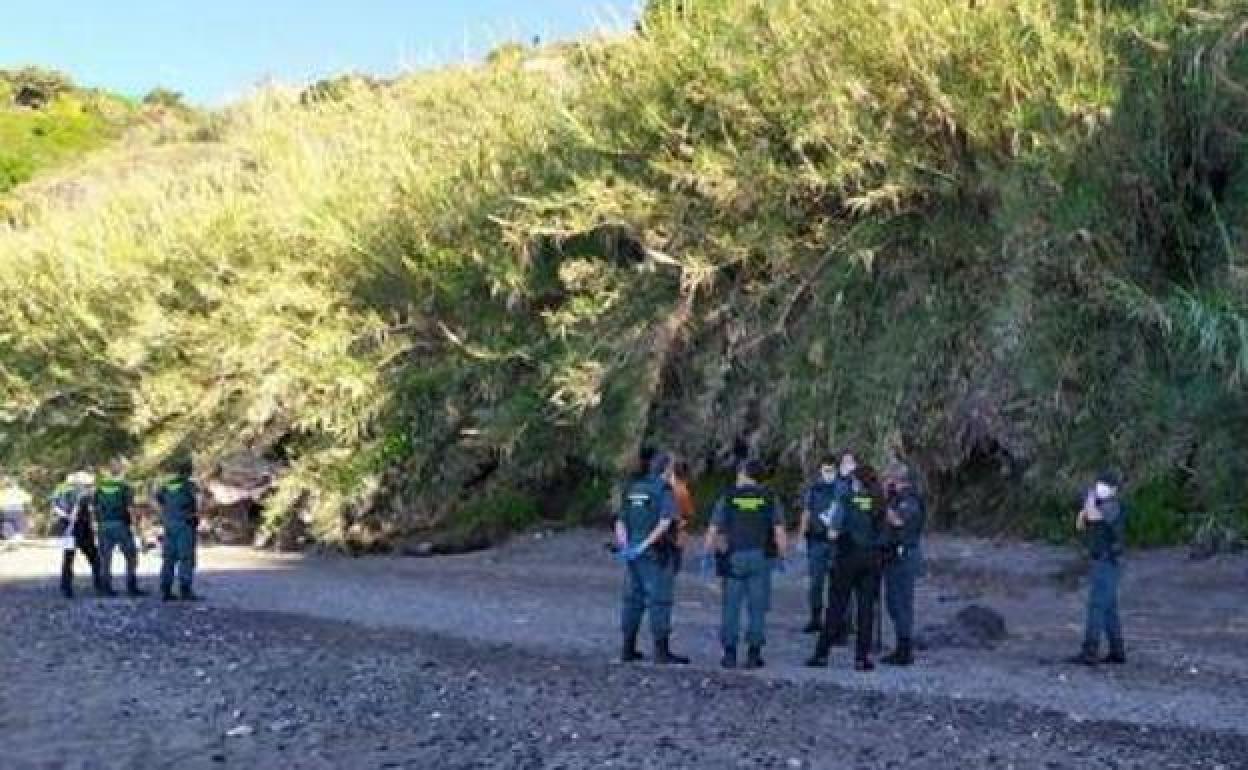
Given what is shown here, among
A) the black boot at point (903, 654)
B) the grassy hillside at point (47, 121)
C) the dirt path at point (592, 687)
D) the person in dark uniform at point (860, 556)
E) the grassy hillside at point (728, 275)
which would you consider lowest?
the dirt path at point (592, 687)

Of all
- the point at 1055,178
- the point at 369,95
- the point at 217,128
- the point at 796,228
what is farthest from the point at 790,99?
the point at 217,128

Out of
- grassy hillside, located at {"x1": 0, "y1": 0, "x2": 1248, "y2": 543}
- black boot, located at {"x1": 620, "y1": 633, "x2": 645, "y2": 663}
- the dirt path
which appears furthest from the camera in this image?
grassy hillside, located at {"x1": 0, "y1": 0, "x2": 1248, "y2": 543}

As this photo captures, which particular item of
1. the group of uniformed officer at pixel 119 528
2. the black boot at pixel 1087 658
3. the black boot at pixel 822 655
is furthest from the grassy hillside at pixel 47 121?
the black boot at pixel 1087 658

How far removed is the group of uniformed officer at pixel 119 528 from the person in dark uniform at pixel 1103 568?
10611 mm

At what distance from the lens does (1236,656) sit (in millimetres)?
12328

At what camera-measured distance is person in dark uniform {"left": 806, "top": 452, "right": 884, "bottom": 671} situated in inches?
468

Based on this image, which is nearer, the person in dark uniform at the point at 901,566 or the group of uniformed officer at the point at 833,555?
the group of uniformed officer at the point at 833,555

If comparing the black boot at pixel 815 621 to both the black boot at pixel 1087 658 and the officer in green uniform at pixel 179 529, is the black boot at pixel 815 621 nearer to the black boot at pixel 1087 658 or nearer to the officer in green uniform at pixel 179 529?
the black boot at pixel 1087 658

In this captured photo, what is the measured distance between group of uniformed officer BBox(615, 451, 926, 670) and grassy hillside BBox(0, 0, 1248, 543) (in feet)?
15.0

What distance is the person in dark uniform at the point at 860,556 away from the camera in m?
11.9

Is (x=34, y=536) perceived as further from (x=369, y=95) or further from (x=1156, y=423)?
(x=1156, y=423)

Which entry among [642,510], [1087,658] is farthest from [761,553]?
[1087,658]

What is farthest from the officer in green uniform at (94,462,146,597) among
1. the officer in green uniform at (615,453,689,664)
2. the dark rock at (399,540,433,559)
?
the officer in green uniform at (615,453,689,664)

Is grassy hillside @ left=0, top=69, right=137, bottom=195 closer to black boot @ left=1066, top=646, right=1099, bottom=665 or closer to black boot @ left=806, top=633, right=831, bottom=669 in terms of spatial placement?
black boot @ left=806, top=633, right=831, bottom=669
